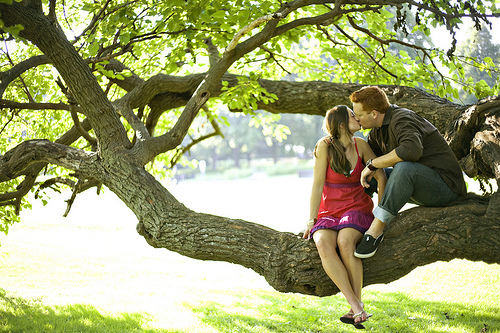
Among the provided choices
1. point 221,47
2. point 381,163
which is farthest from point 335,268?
point 221,47

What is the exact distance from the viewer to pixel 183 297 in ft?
34.2

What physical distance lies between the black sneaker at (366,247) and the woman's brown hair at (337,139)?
0.63 m

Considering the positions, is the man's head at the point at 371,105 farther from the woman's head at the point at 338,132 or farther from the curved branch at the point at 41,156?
the curved branch at the point at 41,156

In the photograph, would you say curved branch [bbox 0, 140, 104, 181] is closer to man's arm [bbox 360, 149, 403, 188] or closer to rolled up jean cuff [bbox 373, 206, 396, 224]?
man's arm [bbox 360, 149, 403, 188]

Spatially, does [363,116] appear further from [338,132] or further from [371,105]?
[338,132]

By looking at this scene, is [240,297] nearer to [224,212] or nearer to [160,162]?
[160,162]

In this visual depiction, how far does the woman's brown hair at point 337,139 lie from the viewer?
3.92 metres

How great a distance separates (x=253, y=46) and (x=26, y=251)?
13.3 metres

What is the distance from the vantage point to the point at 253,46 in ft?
15.8

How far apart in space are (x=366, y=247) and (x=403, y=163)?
0.69 meters

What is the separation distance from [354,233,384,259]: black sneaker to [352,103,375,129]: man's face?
38.6 inches

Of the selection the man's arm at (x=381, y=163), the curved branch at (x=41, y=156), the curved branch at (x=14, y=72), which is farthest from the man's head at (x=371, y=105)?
the curved branch at (x=14, y=72)

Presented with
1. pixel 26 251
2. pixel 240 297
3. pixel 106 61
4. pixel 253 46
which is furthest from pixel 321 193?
pixel 26 251

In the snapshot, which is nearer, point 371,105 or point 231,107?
point 371,105
